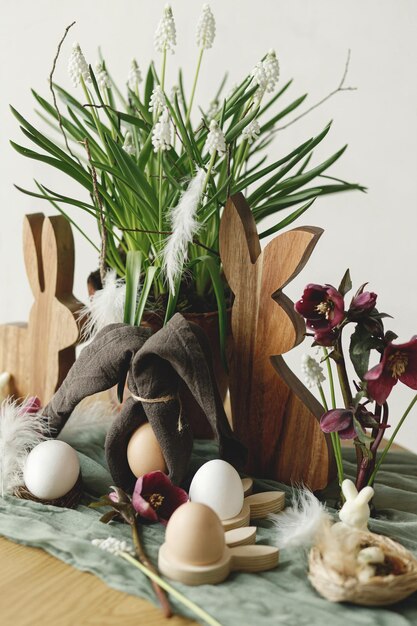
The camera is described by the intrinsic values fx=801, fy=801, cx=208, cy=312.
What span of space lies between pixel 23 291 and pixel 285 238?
4.02ft

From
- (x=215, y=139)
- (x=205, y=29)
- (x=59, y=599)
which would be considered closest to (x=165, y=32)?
(x=205, y=29)

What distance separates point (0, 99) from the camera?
1.82 metres

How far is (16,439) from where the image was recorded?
2.89ft

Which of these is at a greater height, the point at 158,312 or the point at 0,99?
the point at 0,99

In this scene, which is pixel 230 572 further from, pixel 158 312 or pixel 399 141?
pixel 399 141

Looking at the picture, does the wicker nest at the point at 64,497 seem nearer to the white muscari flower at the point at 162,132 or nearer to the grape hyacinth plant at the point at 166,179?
the grape hyacinth plant at the point at 166,179

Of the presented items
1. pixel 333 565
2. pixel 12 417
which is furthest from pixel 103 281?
pixel 333 565

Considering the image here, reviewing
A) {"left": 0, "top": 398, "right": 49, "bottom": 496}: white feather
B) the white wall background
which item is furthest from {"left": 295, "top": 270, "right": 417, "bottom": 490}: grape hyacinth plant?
the white wall background

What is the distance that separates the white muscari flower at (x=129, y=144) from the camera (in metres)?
0.97

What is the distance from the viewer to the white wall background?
152 centimetres

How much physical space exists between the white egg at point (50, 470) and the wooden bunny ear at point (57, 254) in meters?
0.28

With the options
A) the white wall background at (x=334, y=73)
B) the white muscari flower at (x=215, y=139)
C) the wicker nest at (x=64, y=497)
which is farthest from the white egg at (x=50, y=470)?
the white wall background at (x=334, y=73)

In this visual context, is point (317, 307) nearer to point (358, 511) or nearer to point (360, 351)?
point (360, 351)

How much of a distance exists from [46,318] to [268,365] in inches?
13.5
